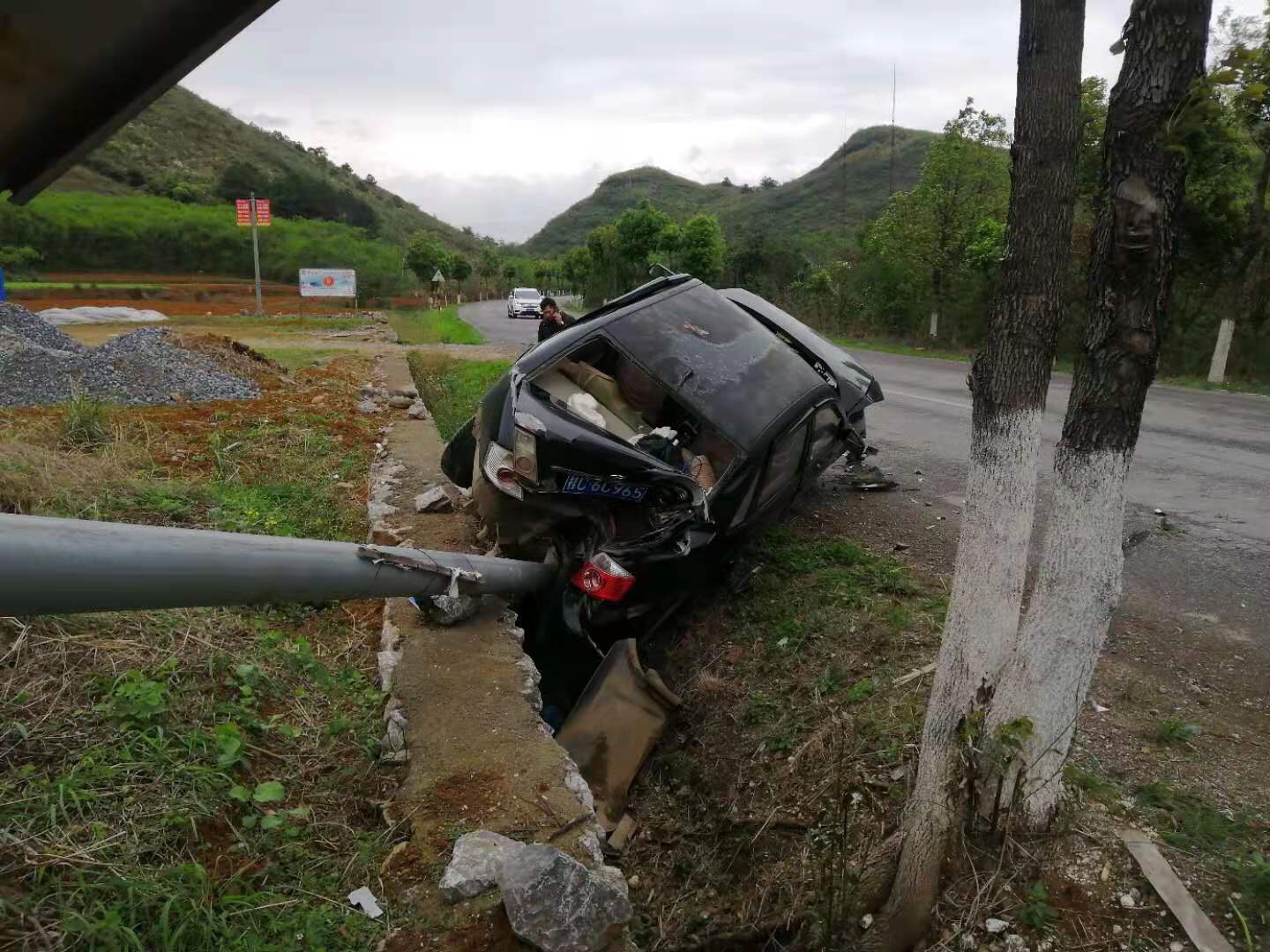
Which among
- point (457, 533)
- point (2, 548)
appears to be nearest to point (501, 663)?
point (457, 533)

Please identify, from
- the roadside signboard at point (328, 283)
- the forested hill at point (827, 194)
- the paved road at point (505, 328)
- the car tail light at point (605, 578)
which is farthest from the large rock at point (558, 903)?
the forested hill at point (827, 194)

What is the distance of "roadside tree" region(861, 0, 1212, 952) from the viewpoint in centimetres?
220

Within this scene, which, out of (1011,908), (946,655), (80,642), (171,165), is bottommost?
(1011,908)

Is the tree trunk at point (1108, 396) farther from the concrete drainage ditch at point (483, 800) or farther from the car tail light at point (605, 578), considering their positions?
the car tail light at point (605, 578)

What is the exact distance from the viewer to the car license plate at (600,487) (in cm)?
425

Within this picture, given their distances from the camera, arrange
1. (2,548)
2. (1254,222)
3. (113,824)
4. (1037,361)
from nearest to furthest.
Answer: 1. (2,548)
2. (113,824)
3. (1037,361)
4. (1254,222)

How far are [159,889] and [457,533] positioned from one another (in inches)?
130

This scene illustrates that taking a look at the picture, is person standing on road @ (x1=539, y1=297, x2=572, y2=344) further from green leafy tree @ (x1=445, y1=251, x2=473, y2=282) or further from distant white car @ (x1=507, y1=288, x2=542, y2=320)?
green leafy tree @ (x1=445, y1=251, x2=473, y2=282)

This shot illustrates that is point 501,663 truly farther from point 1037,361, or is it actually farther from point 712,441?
point 1037,361

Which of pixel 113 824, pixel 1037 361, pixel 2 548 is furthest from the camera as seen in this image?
pixel 1037 361

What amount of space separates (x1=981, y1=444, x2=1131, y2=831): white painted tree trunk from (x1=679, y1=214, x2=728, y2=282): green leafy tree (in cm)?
2564

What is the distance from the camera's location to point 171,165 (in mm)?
55344

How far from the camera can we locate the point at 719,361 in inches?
199

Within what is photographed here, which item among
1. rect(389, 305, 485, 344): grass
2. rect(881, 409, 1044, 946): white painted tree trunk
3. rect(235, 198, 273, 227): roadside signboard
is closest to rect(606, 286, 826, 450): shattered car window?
rect(881, 409, 1044, 946): white painted tree trunk
